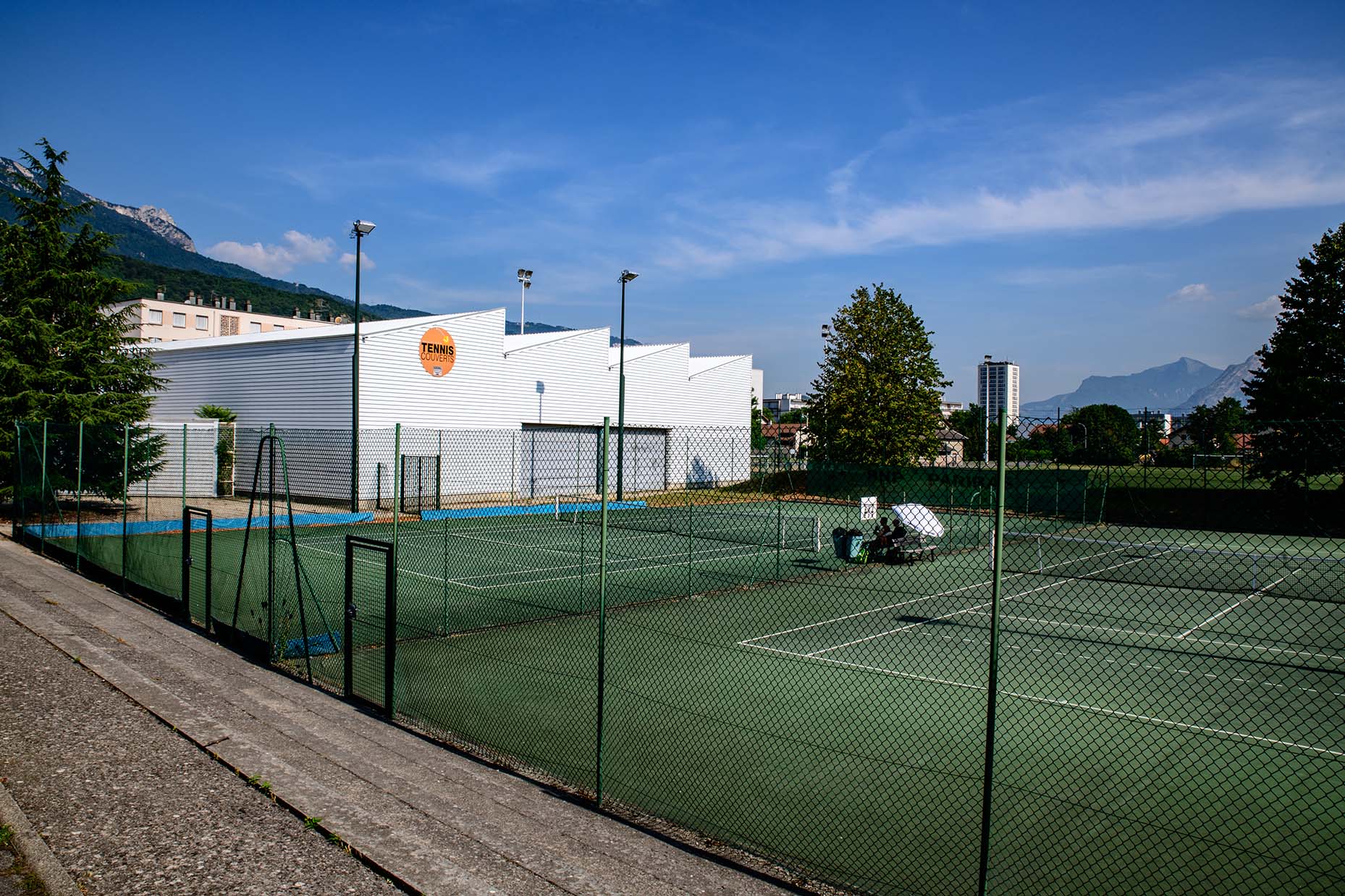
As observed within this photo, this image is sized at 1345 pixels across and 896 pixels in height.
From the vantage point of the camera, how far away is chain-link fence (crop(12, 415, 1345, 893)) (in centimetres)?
545

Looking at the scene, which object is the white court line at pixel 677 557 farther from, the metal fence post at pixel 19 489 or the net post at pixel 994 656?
the net post at pixel 994 656

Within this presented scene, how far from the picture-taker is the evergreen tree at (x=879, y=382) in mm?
34719

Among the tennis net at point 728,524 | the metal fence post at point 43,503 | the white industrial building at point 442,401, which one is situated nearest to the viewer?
the metal fence post at point 43,503

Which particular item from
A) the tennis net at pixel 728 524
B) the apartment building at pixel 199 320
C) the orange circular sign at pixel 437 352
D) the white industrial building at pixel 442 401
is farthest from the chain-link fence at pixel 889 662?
the apartment building at pixel 199 320

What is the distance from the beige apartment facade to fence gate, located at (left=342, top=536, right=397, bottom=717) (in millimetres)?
74111

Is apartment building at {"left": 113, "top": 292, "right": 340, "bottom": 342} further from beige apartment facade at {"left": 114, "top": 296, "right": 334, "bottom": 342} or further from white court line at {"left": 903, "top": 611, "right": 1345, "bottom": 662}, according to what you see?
white court line at {"left": 903, "top": 611, "right": 1345, "bottom": 662}

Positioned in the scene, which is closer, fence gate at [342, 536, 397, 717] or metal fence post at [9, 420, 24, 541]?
fence gate at [342, 536, 397, 717]

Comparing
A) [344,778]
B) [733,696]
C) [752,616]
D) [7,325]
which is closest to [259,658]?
[344,778]

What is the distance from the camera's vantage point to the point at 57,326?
2575cm

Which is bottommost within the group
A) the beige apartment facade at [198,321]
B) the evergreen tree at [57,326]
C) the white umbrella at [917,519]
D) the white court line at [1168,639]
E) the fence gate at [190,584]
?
the white court line at [1168,639]

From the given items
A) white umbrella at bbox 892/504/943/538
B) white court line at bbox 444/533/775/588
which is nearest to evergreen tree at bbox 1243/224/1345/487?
white umbrella at bbox 892/504/943/538

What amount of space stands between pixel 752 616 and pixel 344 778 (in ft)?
29.4

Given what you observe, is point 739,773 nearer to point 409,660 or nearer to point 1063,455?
point 1063,455

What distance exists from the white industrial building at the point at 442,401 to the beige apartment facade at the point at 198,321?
49.8 m
